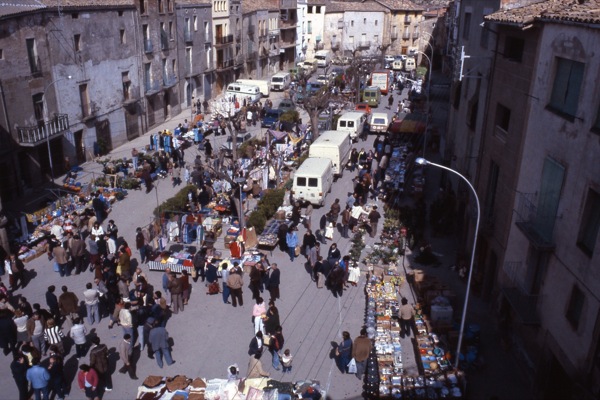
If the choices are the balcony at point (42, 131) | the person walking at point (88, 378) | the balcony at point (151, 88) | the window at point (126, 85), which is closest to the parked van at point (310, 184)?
the balcony at point (42, 131)

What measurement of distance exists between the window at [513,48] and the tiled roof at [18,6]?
22.9 metres

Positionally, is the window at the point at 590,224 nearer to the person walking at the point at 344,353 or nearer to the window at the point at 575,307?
the window at the point at 575,307

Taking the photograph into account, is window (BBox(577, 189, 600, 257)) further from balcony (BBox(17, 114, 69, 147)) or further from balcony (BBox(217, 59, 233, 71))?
balcony (BBox(217, 59, 233, 71))

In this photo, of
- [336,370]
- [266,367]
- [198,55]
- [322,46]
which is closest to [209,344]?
[266,367]

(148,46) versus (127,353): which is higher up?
(148,46)

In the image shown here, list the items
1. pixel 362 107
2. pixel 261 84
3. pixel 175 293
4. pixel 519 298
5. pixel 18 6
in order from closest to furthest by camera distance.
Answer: pixel 519 298 → pixel 175 293 → pixel 18 6 → pixel 362 107 → pixel 261 84

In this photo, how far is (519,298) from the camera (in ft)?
52.1

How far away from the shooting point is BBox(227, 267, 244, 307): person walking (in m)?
18.2

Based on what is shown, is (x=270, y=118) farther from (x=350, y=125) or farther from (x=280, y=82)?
(x=280, y=82)

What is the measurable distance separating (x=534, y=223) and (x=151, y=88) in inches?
1339

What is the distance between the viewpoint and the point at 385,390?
1421 centimetres

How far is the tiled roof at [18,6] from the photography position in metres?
27.3

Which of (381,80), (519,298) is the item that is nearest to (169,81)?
(381,80)

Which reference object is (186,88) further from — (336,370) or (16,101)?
(336,370)
